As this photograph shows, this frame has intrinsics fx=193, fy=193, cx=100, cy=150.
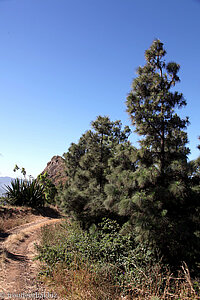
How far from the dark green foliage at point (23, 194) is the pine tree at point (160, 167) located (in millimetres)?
10356

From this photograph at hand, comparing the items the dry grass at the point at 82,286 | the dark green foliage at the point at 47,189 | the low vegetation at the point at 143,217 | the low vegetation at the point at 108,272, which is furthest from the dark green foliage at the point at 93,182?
the dark green foliage at the point at 47,189

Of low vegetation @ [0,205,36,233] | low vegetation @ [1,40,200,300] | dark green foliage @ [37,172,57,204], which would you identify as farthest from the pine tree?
dark green foliage @ [37,172,57,204]

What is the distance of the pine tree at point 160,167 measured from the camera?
4.21 meters

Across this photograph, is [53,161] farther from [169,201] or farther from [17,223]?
[169,201]

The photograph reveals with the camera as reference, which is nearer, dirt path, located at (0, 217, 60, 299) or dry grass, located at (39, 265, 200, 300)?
dry grass, located at (39, 265, 200, 300)

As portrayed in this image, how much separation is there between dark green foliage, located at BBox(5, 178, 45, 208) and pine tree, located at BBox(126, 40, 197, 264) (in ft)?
34.0

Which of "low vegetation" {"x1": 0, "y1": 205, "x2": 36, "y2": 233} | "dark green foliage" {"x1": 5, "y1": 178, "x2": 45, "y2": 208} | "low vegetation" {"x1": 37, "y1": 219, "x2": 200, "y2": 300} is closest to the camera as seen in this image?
"low vegetation" {"x1": 37, "y1": 219, "x2": 200, "y2": 300}

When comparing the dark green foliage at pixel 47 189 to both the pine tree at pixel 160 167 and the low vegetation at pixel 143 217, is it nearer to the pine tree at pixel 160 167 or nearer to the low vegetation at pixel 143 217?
the low vegetation at pixel 143 217

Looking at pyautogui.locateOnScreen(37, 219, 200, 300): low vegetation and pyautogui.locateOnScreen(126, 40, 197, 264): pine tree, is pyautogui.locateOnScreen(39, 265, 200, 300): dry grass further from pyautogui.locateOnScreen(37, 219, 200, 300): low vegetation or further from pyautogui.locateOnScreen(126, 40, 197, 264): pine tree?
pyautogui.locateOnScreen(126, 40, 197, 264): pine tree

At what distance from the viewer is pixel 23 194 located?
13336 mm

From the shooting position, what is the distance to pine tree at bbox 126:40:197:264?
13.8 feet

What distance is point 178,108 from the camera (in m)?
5.64

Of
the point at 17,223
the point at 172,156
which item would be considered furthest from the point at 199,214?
the point at 17,223

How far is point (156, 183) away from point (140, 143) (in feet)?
4.16
